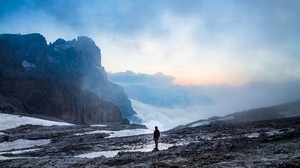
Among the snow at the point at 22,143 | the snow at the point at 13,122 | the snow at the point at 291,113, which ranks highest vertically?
the snow at the point at 13,122

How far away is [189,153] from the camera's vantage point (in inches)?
1003

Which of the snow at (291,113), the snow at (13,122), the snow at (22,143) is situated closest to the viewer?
the snow at (22,143)

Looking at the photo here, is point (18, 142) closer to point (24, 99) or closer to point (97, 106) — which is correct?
point (24, 99)

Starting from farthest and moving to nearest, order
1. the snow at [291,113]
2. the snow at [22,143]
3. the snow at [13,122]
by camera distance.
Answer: the snow at [291,113], the snow at [13,122], the snow at [22,143]

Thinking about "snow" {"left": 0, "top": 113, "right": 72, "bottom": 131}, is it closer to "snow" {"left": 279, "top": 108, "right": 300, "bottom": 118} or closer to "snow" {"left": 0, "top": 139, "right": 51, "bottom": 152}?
"snow" {"left": 0, "top": 139, "right": 51, "bottom": 152}

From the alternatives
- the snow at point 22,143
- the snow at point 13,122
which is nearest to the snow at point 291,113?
the snow at point 22,143

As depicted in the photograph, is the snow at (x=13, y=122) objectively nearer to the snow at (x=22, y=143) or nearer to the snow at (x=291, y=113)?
the snow at (x=22, y=143)

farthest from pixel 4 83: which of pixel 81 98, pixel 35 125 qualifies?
pixel 35 125

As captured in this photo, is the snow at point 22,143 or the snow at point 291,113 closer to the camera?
the snow at point 22,143

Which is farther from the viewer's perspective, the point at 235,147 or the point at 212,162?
the point at 235,147

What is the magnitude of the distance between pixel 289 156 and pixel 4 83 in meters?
172

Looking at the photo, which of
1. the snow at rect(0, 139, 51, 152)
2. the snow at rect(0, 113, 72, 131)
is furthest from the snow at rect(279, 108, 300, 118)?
the snow at rect(0, 113, 72, 131)

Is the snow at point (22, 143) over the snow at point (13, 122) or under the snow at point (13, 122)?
under

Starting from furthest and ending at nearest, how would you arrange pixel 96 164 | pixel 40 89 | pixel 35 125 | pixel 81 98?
1. pixel 81 98
2. pixel 40 89
3. pixel 35 125
4. pixel 96 164
